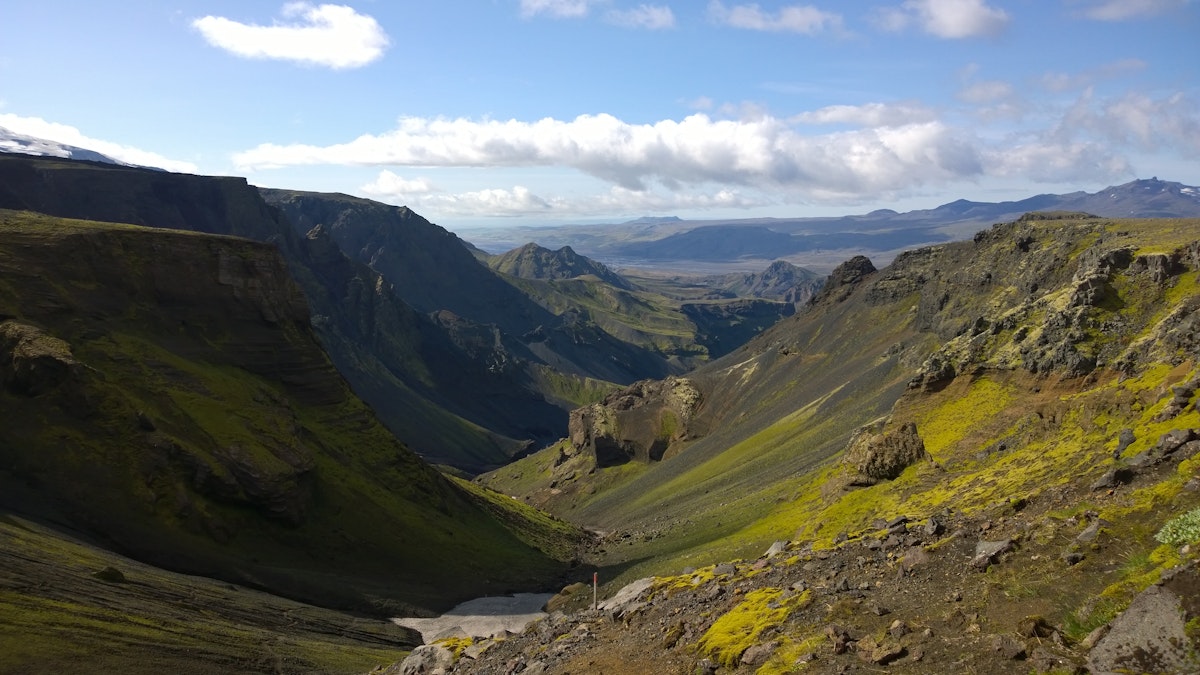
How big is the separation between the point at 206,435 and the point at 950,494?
81321 millimetres

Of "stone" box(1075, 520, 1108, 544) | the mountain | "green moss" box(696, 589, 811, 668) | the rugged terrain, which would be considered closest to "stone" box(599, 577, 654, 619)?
the mountain

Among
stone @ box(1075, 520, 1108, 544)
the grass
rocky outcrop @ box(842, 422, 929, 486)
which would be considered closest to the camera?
stone @ box(1075, 520, 1108, 544)

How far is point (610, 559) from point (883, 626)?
89.0 metres

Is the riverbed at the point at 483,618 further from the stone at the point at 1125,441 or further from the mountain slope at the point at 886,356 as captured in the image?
the stone at the point at 1125,441

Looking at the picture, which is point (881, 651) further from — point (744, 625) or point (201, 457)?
point (201, 457)

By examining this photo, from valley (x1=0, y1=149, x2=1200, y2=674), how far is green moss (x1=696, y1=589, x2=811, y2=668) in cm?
16

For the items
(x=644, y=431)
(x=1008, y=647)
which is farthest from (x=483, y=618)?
(x=644, y=431)

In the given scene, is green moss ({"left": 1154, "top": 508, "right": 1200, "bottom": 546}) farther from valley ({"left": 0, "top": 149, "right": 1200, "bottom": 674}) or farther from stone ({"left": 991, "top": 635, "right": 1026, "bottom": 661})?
stone ({"left": 991, "top": 635, "right": 1026, "bottom": 661})

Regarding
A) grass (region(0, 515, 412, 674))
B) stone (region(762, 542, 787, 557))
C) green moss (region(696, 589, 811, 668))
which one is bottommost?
grass (region(0, 515, 412, 674))

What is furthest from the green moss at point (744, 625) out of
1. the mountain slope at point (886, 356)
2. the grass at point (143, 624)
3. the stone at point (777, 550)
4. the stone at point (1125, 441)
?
the mountain slope at point (886, 356)

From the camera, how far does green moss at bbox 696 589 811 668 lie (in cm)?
2417

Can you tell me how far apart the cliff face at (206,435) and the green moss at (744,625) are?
6321 cm

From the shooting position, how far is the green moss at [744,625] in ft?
79.3

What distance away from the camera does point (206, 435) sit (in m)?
91.2
